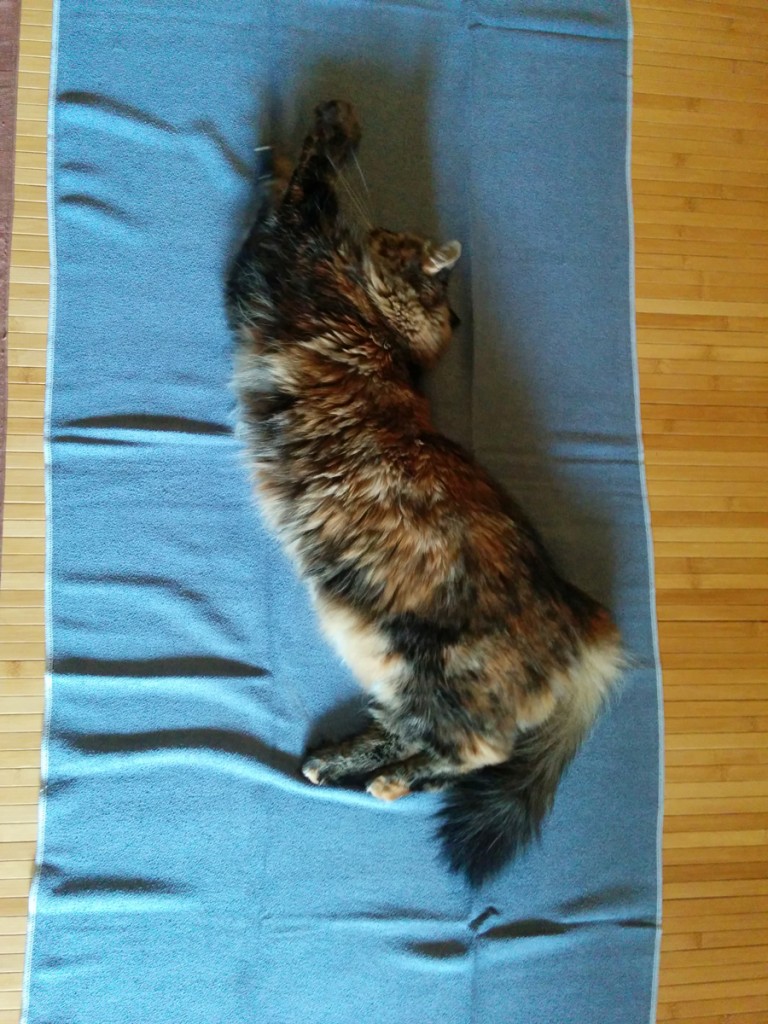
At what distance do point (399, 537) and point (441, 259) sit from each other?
619 millimetres

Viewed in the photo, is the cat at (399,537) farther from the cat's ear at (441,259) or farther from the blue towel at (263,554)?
the blue towel at (263,554)

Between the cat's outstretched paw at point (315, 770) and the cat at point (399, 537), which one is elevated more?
the cat at point (399, 537)

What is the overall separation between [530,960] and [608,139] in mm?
2056

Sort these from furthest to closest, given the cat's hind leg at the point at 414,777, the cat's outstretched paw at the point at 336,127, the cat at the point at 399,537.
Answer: the cat's outstretched paw at the point at 336,127 → the cat's hind leg at the point at 414,777 → the cat at the point at 399,537

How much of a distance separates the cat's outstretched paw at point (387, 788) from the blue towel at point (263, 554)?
5 centimetres

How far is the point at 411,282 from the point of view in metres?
1.65

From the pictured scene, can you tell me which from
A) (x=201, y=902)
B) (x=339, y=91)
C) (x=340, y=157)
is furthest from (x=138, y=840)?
(x=339, y=91)

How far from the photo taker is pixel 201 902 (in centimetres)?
164

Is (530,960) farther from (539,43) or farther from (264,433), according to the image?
(539,43)

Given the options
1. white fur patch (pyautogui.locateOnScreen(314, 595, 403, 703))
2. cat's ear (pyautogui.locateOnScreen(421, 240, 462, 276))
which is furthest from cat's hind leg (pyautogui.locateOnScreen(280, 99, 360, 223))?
white fur patch (pyautogui.locateOnScreen(314, 595, 403, 703))

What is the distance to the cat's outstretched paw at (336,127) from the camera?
67.8 inches

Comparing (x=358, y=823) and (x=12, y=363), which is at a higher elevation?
(x=12, y=363)

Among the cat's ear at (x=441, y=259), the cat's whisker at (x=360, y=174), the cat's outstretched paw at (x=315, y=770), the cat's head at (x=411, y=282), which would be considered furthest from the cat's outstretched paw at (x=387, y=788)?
the cat's whisker at (x=360, y=174)

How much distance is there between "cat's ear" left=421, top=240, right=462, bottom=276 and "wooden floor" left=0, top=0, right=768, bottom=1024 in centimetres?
63
